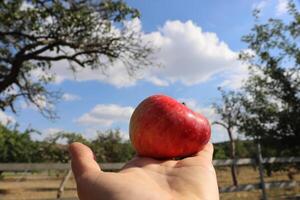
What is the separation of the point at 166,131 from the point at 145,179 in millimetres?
370

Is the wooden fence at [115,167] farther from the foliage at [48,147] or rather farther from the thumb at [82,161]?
the foliage at [48,147]

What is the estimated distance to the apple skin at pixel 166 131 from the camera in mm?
1812

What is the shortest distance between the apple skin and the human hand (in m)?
0.11

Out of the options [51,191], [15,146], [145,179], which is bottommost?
[51,191]

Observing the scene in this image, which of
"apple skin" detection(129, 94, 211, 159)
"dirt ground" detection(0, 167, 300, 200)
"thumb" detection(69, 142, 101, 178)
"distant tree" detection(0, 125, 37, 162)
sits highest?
"distant tree" detection(0, 125, 37, 162)

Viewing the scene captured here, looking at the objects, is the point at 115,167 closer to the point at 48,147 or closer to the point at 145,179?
the point at 145,179

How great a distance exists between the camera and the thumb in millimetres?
1410

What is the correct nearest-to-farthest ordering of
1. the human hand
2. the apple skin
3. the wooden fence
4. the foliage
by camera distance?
the human hand < the apple skin < the wooden fence < the foliage

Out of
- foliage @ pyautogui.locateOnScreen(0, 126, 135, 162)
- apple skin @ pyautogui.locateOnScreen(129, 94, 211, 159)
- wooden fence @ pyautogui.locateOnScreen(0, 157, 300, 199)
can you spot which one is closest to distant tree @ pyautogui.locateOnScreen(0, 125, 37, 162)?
foliage @ pyautogui.locateOnScreen(0, 126, 135, 162)

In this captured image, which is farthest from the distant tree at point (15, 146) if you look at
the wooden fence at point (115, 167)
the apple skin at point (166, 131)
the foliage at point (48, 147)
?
the apple skin at point (166, 131)


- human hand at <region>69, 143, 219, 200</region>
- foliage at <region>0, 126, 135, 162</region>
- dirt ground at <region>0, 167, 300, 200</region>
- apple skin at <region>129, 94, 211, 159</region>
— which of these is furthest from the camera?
foliage at <region>0, 126, 135, 162</region>

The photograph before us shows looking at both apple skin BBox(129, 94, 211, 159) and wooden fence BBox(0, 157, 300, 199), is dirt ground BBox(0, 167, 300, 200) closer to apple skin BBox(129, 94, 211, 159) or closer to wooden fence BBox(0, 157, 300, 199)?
wooden fence BBox(0, 157, 300, 199)

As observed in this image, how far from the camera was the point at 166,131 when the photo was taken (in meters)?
1.82

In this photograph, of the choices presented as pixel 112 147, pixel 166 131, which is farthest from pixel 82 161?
pixel 112 147
